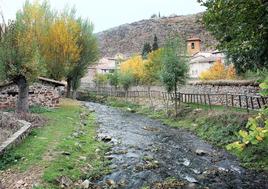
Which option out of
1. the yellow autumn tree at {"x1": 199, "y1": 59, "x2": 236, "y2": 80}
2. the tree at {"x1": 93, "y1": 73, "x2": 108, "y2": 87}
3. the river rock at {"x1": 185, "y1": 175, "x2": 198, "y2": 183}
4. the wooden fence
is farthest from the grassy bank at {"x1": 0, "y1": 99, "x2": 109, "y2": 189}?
the tree at {"x1": 93, "y1": 73, "x2": 108, "y2": 87}

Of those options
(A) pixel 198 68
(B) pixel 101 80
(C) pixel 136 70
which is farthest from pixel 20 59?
(A) pixel 198 68

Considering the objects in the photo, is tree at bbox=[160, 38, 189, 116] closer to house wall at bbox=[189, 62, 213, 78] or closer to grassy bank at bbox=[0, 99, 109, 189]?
grassy bank at bbox=[0, 99, 109, 189]

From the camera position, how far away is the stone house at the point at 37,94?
29.2 metres

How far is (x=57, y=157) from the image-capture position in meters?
13.5

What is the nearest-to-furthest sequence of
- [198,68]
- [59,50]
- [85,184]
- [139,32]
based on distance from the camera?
[85,184]
[59,50]
[198,68]
[139,32]

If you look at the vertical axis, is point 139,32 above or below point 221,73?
above

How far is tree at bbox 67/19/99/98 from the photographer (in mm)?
46281

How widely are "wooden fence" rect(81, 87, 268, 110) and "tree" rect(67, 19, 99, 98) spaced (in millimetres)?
8791

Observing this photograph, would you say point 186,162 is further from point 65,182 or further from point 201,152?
point 65,182

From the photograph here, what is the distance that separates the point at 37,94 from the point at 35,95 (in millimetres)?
190

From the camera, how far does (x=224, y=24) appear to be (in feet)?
51.1

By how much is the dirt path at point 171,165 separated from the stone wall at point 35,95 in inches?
459

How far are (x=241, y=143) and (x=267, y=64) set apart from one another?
1729 cm

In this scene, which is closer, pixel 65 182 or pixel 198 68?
pixel 65 182
